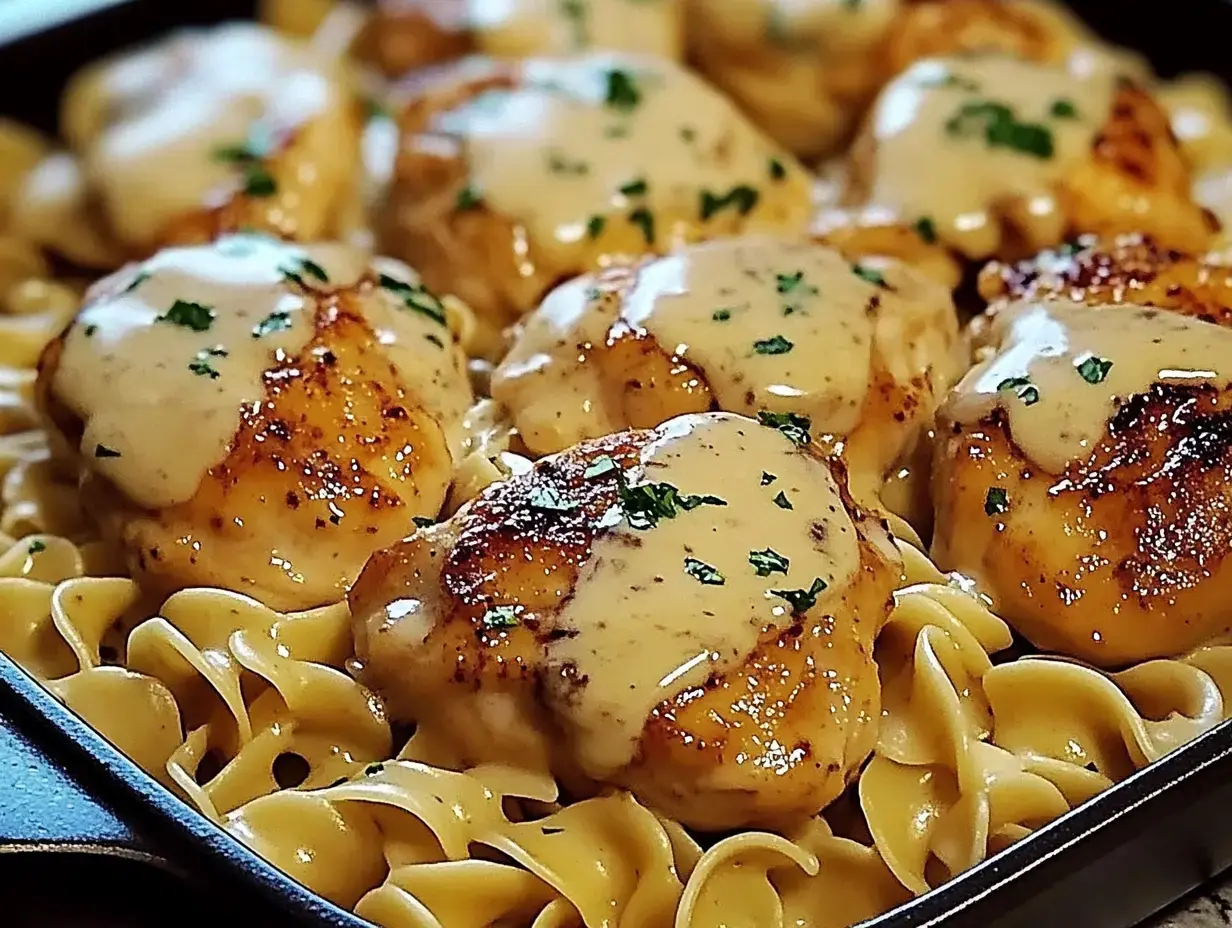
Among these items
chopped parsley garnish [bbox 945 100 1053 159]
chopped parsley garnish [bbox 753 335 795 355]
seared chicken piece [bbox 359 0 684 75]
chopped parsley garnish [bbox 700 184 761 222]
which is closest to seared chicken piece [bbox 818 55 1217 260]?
chopped parsley garnish [bbox 945 100 1053 159]

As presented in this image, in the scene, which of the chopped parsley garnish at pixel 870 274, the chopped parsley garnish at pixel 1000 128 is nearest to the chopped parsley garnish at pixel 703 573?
the chopped parsley garnish at pixel 870 274

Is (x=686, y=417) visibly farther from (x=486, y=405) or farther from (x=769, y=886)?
(x=769, y=886)

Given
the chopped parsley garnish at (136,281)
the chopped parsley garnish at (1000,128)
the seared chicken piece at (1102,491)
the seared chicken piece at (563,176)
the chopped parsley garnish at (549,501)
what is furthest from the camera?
the chopped parsley garnish at (1000,128)

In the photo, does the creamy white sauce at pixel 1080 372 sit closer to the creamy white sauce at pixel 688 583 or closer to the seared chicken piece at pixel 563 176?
the creamy white sauce at pixel 688 583

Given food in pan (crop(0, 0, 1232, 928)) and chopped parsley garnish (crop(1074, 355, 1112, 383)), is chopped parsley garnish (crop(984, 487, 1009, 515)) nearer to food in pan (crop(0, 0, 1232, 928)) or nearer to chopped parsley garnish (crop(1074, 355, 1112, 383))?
food in pan (crop(0, 0, 1232, 928))

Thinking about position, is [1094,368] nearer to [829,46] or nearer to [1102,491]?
[1102,491]

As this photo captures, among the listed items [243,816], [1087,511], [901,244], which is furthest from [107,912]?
[901,244]

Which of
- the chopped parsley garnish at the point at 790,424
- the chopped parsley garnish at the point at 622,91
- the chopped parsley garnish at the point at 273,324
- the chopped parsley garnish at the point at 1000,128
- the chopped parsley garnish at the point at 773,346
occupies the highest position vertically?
the chopped parsley garnish at the point at 622,91

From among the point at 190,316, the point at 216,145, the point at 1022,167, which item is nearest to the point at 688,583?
the point at 190,316
